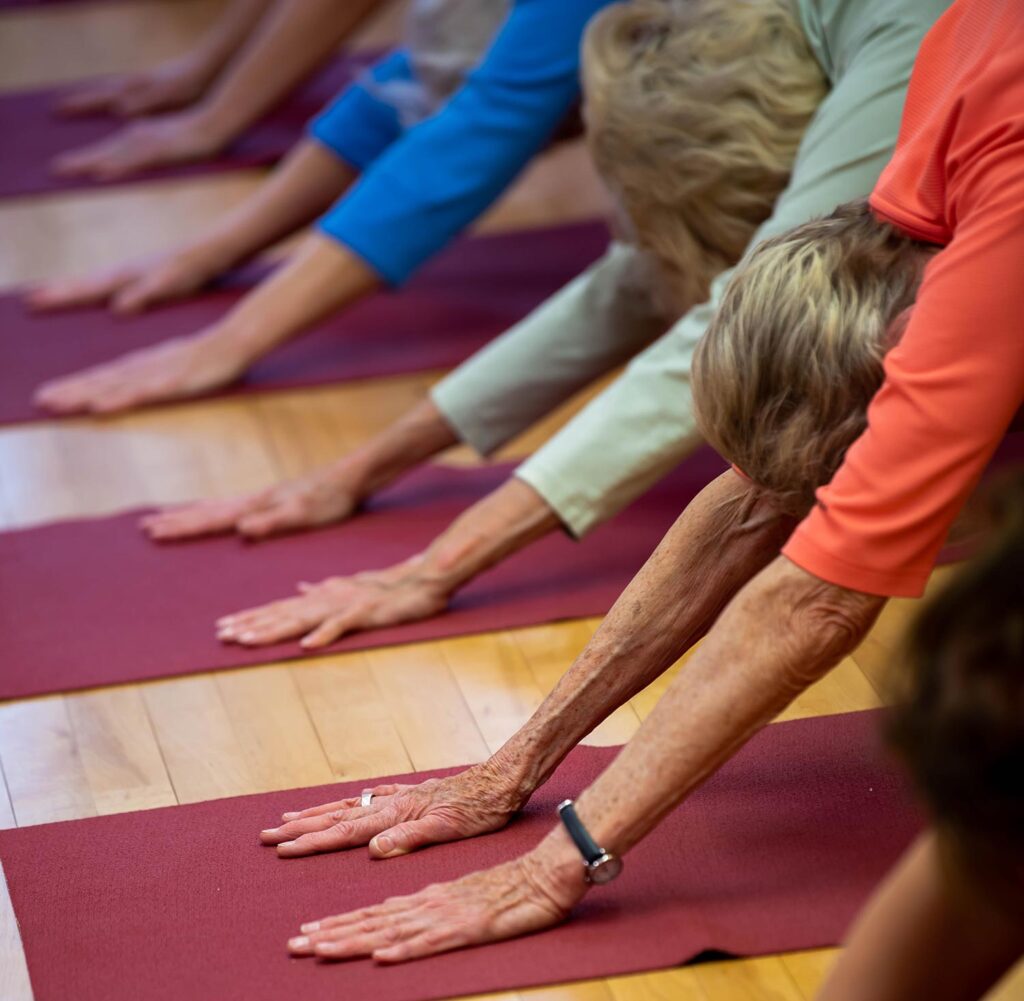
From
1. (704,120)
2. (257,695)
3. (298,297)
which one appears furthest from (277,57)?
(257,695)

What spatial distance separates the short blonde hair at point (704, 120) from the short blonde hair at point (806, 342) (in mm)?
577

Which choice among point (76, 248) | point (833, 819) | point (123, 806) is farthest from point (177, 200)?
point (833, 819)

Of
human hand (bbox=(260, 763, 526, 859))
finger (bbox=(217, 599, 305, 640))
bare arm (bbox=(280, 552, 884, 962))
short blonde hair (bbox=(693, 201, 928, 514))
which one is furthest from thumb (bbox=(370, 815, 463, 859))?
finger (bbox=(217, 599, 305, 640))

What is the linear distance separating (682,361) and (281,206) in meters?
1.38

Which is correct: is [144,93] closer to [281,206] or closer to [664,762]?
[281,206]

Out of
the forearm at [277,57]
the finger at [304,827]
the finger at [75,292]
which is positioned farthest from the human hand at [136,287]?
the finger at [304,827]

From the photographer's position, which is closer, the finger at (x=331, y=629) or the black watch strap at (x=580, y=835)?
the black watch strap at (x=580, y=835)

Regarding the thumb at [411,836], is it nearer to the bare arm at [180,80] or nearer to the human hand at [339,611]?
the human hand at [339,611]

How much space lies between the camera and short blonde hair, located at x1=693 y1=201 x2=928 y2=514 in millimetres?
1270

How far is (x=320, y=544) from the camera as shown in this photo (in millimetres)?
2229

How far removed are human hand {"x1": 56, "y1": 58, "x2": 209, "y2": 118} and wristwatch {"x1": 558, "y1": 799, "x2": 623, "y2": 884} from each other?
310 cm

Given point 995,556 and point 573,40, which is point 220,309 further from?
point 995,556

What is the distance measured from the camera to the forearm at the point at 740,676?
4.02 feet

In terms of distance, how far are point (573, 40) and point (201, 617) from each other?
3.34 ft
